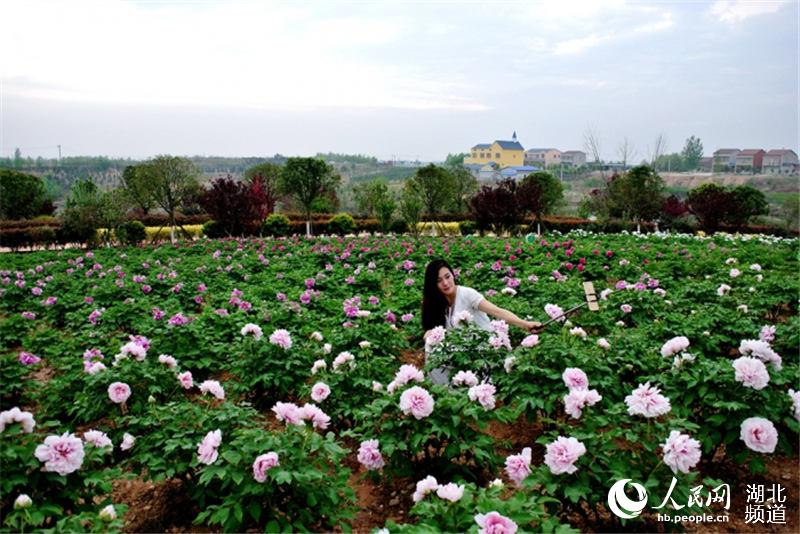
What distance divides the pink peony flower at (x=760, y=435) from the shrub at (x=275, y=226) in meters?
16.7

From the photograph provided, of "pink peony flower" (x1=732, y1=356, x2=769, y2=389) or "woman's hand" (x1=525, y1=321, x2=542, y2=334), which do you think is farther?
"woman's hand" (x1=525, y1=321, x2=542, y2=334)

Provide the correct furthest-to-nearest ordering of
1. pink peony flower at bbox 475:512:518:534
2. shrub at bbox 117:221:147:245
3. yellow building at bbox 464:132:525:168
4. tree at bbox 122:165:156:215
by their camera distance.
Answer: yellow building at bbox 464:132:525:168, tree at bbox 122:165:156:215, shrub at bbox 117:221:147:245, pink peony flower at bbox 475:512:518:534

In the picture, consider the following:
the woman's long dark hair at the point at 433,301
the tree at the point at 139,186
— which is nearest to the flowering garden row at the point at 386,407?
the woman's long dark hair at the point at 433,301

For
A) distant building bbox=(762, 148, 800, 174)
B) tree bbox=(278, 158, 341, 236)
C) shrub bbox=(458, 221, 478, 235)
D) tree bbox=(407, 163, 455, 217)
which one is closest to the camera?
shrub bbox=(458, 221, 478, 235)

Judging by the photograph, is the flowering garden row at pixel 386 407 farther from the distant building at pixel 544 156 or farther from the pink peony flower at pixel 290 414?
the distant building at pixel 544 156

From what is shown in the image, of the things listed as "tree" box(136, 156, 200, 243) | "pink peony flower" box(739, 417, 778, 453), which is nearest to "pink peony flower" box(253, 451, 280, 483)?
"pink peony flower" box(739, 417, 778, 453)

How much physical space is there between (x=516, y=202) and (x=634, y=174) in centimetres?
500

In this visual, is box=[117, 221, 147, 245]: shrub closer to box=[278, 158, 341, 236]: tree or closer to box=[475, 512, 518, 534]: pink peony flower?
box=[278, 158, 341, 236]: tree

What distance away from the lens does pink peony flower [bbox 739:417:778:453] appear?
2.32 meters

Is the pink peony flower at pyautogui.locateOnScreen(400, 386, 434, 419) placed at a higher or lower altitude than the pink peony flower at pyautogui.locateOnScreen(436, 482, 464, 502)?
higher

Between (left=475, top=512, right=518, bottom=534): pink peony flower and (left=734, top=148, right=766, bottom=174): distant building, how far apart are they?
225 feet

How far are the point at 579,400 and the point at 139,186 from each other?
63.4 ft

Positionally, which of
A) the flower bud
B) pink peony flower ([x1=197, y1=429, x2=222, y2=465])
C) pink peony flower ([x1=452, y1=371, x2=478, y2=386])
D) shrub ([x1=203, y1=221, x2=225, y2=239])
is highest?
pink peony flower ([x1=452, y1=371, x2=478, y2=386])

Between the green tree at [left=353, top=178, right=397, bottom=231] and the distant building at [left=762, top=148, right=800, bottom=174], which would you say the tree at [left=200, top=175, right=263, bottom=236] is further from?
the distant building at [left=762, top=148, right=800, bottom=174]
